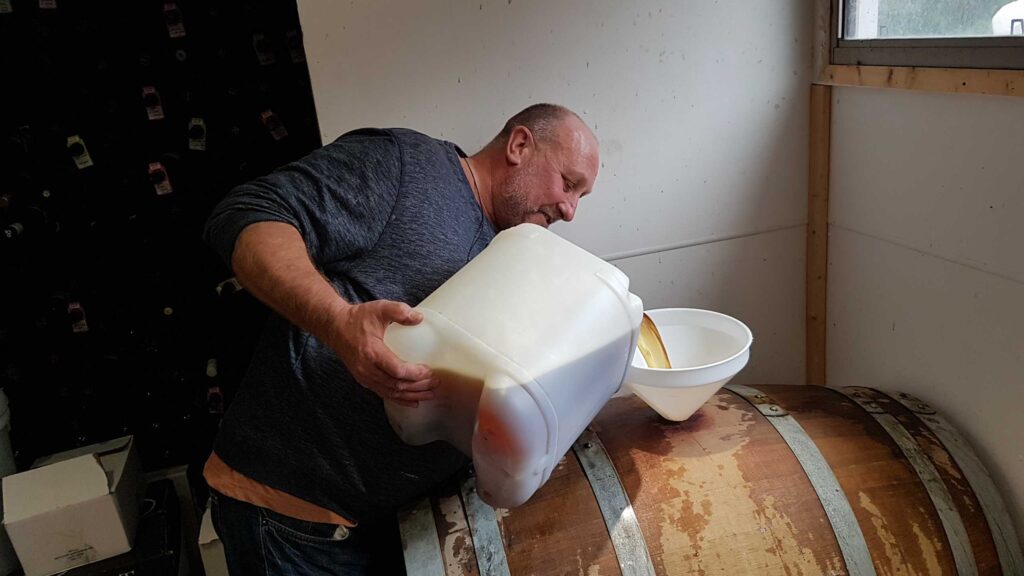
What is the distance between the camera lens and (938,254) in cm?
158

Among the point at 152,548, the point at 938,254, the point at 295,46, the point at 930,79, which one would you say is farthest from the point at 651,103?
the point at 152,548

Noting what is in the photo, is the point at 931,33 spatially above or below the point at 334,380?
above

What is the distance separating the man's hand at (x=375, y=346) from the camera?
902 millimetres

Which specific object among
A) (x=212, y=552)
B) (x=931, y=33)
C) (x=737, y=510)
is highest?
(x=931, y=33)

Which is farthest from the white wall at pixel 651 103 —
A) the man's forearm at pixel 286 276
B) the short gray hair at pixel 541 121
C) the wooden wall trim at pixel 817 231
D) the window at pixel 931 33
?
the man's forearm at pixel 286 276

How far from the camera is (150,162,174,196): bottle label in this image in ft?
6.56

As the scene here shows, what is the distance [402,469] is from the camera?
4.09ft

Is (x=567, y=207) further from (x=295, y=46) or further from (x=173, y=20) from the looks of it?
(x=173, y=20)

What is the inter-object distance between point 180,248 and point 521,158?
114cm

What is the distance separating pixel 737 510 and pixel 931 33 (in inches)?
45.9

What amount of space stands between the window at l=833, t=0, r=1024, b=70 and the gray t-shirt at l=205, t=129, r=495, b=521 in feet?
3.60

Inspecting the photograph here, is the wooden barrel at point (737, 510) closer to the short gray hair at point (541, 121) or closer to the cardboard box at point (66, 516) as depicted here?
the short gray hair at point (541, 121)

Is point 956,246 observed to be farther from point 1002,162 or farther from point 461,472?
point 461,472

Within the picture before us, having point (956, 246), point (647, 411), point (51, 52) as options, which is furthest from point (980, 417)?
→ point (51, 52)
